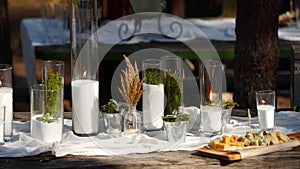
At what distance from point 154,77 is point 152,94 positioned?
0.21 feet

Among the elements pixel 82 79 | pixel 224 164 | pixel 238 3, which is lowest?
pixel 224 164

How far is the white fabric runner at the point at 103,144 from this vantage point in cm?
283

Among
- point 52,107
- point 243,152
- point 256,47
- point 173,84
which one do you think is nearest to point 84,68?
point 52,107

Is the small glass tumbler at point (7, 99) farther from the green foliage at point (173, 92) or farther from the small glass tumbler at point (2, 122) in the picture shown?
the green foliage at point (173, 92)

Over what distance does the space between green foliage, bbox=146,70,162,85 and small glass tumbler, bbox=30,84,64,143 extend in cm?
34

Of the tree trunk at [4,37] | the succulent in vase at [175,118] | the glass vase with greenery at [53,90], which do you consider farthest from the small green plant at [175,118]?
the tree trunk at [4,37]

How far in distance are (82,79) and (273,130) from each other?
72cm

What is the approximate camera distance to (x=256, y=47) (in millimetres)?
4535

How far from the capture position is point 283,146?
9.45 ft

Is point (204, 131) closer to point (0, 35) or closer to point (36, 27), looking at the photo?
point (36, 27)

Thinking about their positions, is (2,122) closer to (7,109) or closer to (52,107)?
(7,109)

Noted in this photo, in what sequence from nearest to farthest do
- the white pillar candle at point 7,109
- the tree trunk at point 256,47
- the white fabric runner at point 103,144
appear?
the white fabric runner at point 103,144
the white pillar candle at point 7,109
the tree trunk at point 256,47

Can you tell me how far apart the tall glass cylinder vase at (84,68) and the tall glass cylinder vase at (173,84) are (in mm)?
256

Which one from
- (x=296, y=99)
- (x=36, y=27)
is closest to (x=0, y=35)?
(x=36, y=27)
